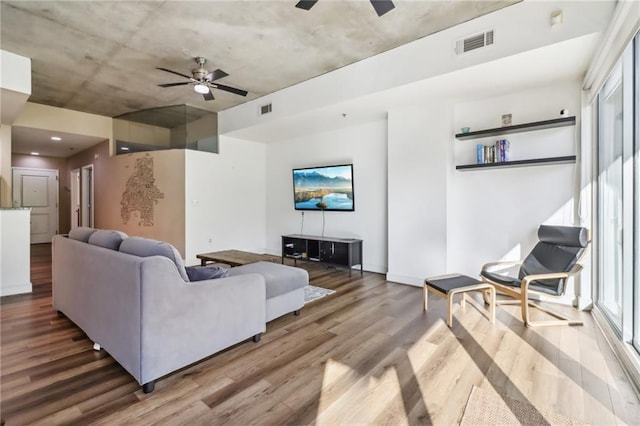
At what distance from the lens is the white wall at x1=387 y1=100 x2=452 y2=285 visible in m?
4.20

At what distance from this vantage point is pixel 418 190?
174 inches

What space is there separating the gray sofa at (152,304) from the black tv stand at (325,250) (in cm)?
231

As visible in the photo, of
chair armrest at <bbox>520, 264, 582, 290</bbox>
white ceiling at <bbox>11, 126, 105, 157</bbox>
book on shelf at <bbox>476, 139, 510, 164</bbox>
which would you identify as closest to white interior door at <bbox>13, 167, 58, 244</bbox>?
white ceiling at <bbox>11, 126, 105, 157</bbox>

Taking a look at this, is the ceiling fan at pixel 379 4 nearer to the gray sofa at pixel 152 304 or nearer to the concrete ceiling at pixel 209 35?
the concrete ceiling at pixel 209 35

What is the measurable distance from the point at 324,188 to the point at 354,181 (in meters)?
0.64

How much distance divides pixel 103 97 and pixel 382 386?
642 centimetres

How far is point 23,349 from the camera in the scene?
255cm

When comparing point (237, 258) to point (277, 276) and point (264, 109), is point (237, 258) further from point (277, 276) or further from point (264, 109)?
point (264, 109)

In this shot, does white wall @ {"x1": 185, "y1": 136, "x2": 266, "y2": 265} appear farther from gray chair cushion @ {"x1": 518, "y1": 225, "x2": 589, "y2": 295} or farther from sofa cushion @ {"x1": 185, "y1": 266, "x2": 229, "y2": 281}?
gray chair cushion @ {"x1": 518, "y1": 225, "x2": 589, "y2": 295}

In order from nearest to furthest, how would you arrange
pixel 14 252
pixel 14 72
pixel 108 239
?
pixel 108 239 → pixel 14 72 → pixel 14 252

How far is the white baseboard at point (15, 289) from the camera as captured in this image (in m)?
4.07

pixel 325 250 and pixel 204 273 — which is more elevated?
pixel 204 273

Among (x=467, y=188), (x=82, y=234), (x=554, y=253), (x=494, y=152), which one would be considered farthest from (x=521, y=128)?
(x=82, y=234)

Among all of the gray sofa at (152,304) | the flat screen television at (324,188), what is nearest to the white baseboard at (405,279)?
the flat screen television at (324,188)
